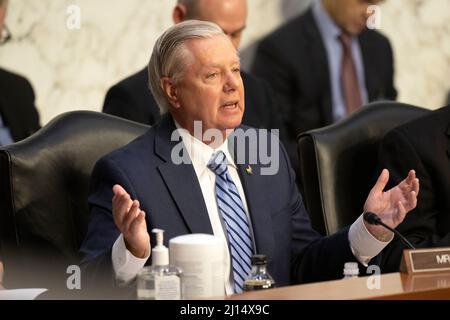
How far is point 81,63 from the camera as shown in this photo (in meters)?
5.20

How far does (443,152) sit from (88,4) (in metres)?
2.31

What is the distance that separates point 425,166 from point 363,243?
62cm

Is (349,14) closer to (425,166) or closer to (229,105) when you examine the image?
(425,166)

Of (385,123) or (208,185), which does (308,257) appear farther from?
(385,123)

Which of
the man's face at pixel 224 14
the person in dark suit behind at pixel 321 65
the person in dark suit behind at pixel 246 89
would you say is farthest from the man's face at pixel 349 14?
the man's face at pixel 224 14

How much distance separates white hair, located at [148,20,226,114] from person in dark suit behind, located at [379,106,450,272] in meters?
0.73

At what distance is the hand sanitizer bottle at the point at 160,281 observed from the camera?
2213 millimetres

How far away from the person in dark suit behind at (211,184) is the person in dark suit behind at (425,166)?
334mm

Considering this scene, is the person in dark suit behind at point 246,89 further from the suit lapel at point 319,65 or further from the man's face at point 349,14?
the man's face at point 349,14

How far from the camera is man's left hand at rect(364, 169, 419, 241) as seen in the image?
2.76 metres

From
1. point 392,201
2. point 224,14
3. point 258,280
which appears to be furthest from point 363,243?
point 224,14

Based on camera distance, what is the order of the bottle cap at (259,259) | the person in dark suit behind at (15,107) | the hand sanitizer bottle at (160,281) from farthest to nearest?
the person in dark suit behind at (15,107)
the bottle cap at (259,259)
the hand sanitizer bottle at (160,281)
